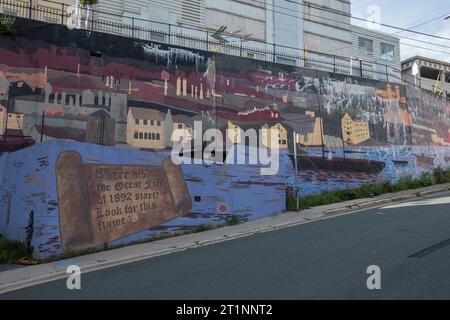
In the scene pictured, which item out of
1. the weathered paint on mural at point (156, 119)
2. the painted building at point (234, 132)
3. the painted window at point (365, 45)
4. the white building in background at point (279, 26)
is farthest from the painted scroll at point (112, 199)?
the painted window at point (365, 45)

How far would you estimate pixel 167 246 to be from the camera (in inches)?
489

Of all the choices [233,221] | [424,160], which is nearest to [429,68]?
[424,160]

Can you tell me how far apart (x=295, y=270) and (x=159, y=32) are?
13.2 meters

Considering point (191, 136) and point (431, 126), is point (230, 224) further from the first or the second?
point (431, 126)

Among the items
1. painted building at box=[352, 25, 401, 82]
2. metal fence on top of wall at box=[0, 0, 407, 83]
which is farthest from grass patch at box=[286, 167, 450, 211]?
painted building at box=[352, 25, 401, 82]

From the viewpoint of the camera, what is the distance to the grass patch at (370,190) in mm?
19395

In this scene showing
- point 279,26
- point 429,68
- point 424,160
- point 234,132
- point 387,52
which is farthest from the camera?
point 429,68

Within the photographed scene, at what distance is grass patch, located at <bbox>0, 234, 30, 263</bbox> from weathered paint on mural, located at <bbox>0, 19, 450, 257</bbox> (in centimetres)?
36

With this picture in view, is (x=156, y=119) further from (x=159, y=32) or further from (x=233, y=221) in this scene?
(x=233, y=221)

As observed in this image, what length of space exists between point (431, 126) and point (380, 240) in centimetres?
2164

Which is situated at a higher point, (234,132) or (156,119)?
(156,119)

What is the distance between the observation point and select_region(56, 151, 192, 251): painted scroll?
12086mm

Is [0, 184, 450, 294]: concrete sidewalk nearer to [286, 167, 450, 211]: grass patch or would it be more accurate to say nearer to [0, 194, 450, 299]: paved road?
[0, 194, 450, 299]: paved road

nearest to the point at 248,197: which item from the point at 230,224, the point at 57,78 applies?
the point at 230,224
